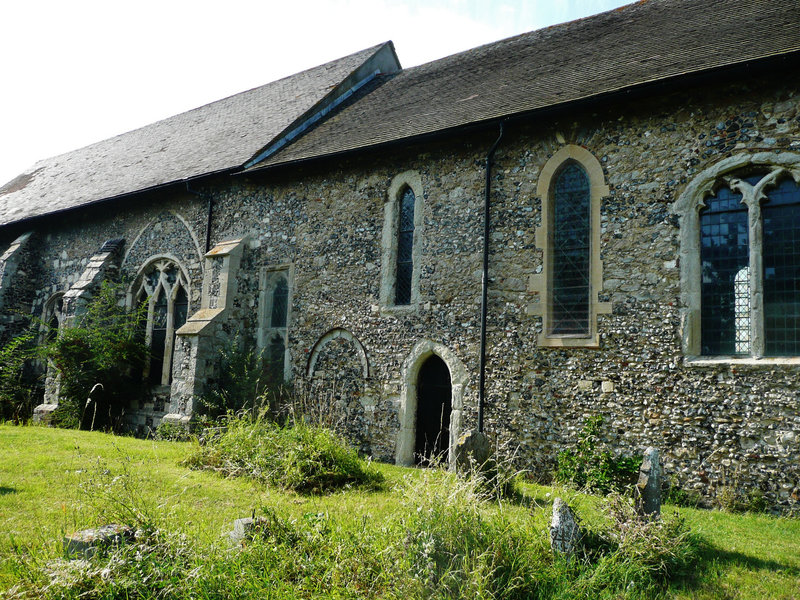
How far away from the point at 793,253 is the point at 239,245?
10.2m

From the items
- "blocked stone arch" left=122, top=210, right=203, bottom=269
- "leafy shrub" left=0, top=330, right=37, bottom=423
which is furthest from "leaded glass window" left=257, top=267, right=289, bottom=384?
"leafy shrub" left=0, top=330, right=37, bottom=423

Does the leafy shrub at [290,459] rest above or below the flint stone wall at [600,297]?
below

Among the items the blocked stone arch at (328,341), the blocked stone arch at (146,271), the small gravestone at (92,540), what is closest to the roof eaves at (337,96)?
the blocked stone arch at (146,271)

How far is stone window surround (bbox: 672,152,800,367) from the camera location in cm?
780

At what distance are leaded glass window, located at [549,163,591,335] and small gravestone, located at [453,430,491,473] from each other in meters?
2.55

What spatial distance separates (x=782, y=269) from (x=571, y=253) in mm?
2840

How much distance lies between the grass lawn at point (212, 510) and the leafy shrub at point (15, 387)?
697 cm

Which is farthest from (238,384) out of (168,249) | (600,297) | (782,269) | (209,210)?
(782,269)

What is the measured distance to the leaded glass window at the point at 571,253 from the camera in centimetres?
936

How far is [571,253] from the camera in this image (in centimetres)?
956

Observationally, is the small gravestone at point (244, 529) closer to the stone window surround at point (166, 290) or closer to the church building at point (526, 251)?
the church building at point (526, 251)

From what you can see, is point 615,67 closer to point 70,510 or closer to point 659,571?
point 659,571

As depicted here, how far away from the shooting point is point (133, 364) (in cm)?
1500

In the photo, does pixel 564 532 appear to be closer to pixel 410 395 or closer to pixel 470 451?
pixel 470 451
